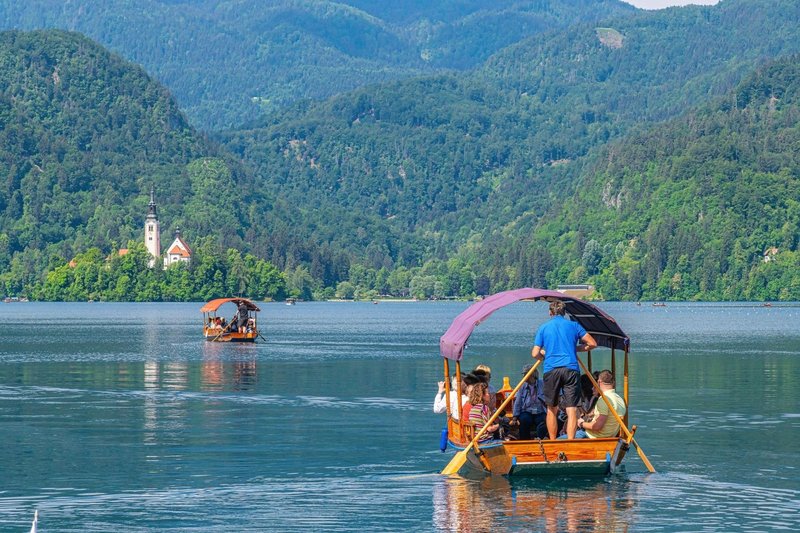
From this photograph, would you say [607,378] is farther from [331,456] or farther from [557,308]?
[331,456]

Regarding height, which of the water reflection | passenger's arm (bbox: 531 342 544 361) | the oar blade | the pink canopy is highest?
the pink canopy

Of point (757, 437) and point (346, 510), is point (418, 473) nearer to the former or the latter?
point (346, 510)

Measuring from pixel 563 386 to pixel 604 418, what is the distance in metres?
2.10

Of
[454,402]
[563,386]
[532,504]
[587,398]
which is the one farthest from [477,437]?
[587,398]

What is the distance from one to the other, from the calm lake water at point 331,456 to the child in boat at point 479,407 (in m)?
1.82

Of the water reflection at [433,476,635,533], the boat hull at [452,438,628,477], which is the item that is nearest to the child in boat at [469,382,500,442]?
the boat hull at [452,438,628,477]

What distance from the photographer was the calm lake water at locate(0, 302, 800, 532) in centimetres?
4116

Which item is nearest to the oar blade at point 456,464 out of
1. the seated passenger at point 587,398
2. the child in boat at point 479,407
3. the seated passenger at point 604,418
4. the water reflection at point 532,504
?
the water reflection at point 532,504

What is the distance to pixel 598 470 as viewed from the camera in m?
46.2

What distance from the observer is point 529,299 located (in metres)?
48.8

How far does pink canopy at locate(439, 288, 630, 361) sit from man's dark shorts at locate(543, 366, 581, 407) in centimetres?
246

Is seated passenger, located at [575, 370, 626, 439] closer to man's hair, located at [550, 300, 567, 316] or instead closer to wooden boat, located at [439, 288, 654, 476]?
wooden boat, located at [439, 288, 654, 476]

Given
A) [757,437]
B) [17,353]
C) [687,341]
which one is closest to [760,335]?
[687,341]

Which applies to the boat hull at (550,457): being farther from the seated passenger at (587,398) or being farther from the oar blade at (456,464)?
the seated passenger at (587,398)
